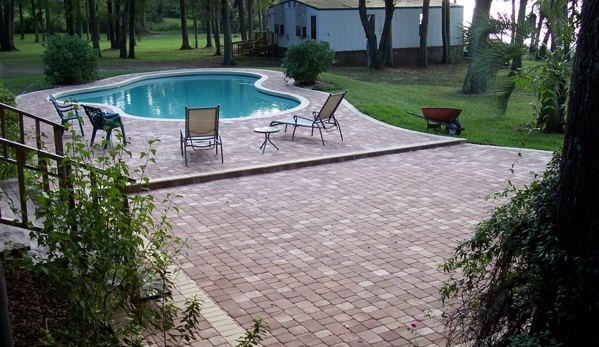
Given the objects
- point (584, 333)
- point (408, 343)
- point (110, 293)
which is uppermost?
point (110, 293)

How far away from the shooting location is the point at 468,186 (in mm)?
9109

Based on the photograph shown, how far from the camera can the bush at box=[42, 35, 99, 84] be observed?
20562 millimetres

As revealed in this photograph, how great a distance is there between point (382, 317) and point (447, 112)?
8710 mm

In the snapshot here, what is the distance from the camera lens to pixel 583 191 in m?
3.70

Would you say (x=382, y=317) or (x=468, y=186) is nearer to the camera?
(x=382, y=317)

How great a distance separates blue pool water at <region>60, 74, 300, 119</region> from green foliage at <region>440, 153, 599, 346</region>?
43.7 ft

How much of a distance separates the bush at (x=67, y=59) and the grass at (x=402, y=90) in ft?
2.30

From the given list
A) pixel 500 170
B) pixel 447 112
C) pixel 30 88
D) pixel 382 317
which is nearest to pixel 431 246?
pixel 382 317

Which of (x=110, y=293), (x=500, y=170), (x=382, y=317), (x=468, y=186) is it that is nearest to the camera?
(x=110, y=293)

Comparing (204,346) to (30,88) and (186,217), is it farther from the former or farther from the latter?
(30,88)

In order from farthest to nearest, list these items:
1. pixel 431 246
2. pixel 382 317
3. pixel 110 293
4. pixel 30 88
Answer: pixel 30 88
pixel 431 246
pixel 382 317
pixel 110 293

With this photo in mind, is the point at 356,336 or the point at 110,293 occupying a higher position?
the point at 110,293

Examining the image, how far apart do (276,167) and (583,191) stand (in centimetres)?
660

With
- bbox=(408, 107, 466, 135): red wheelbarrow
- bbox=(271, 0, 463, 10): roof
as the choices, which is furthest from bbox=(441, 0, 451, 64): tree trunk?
bbox=(408, 107, 466, 135): red wheelbarrow
